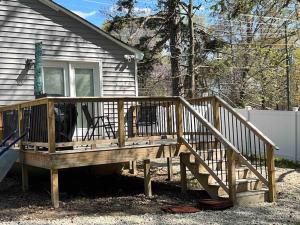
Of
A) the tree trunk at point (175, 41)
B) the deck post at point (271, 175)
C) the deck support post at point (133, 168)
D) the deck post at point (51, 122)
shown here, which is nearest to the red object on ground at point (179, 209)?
the deck post at point (271, 175)

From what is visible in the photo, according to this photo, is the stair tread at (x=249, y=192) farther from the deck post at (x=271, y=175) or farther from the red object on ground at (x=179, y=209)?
the red object on ground at (x=179, y=209)

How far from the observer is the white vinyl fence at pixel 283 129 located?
13.3 metres

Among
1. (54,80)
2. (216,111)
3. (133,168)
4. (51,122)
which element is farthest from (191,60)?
(51,122)

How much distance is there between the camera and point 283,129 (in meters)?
13.9

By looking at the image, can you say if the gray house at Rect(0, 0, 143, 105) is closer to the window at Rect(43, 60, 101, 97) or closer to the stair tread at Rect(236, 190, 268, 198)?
the window at Rect(43, 60, 101, 97)

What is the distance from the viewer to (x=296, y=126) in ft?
43.7

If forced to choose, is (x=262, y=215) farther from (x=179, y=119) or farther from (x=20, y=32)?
(x=20, y=32)

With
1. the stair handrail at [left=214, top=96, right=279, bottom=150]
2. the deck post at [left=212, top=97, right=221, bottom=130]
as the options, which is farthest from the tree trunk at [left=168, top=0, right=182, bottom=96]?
the stair handrail at [left=214, top=96, right=279, bottom=150]

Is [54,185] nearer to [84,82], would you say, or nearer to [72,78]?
[72,78]

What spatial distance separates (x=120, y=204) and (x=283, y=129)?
7450 mm

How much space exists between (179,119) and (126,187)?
2118 mm

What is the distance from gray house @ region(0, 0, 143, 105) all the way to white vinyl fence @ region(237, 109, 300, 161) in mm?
4593

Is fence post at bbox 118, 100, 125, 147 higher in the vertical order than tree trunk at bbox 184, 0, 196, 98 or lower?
lower

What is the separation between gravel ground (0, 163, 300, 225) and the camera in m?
6.64
